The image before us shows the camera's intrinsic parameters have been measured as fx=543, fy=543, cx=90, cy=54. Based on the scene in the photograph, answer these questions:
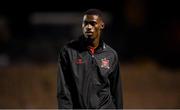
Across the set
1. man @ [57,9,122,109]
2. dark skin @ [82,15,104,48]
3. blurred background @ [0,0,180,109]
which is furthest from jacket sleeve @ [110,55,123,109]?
blurred background @ [0,0,180,109]

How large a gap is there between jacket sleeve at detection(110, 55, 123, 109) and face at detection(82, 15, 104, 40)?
24 cm

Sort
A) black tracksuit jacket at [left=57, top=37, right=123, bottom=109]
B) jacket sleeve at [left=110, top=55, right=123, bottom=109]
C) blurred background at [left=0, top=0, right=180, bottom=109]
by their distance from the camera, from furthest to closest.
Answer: blurred background at [left=0, top=0, right=180, bottom=109]
jacket sleeve at [left=110, top=55, right=123, bottom=109]
black tracksuit jacket at [left=57, top=37, right=123, bottom=109]

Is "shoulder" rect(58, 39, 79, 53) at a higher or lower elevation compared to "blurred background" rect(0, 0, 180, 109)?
higher

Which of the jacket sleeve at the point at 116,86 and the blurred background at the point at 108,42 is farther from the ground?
the jacket sleeve at the point at 116,86

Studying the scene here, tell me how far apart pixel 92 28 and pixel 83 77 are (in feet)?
1.00

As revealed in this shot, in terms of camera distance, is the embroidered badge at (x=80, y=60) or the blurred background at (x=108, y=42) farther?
the blurred background at (x=108, y=42)

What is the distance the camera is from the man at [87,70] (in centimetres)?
318

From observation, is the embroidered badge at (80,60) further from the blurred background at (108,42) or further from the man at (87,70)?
the blurred background at (108,42)

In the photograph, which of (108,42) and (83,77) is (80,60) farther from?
(108,42)

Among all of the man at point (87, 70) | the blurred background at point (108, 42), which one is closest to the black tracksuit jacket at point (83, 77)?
the man at point (87, 70)

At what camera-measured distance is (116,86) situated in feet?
11.2

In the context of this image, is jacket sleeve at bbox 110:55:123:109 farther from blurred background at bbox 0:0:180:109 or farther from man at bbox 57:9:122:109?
blurred background at bbox 0:0:180:109

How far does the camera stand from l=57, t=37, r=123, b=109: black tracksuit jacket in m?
3.17

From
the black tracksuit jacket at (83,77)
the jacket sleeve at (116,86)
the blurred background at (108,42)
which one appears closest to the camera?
the black tracksuit jacket at (83,77)
